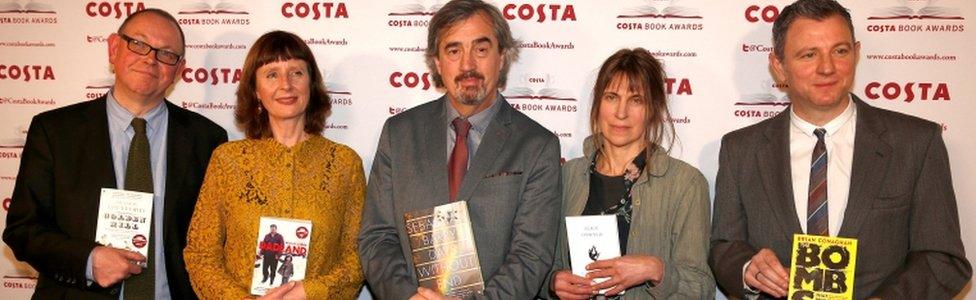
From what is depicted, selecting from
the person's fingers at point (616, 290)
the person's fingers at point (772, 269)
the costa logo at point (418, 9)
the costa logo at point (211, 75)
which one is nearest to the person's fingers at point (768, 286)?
the person's fingers at point (772, 269)

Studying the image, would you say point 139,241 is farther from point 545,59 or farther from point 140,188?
point 545,59

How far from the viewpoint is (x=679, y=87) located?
177 inches

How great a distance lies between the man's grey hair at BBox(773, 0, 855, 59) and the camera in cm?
355

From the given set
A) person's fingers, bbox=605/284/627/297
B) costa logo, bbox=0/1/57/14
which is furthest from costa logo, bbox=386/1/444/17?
costa logo, bbox=0/1/57/14

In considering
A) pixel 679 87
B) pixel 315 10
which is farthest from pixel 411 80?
pixel 679 87

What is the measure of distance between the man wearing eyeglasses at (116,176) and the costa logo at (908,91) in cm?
325

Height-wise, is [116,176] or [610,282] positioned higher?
[116,176]

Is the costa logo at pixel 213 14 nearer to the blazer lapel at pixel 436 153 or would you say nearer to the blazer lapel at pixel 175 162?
the blazer lapel at pixel 175 162

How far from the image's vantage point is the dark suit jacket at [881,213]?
3.38m

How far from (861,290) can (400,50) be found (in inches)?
99.3

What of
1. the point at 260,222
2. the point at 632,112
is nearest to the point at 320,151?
the point at 260,222

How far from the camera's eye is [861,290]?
3.47 m

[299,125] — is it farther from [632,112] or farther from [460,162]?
[632,112]

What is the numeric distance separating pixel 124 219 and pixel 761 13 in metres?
3.12
